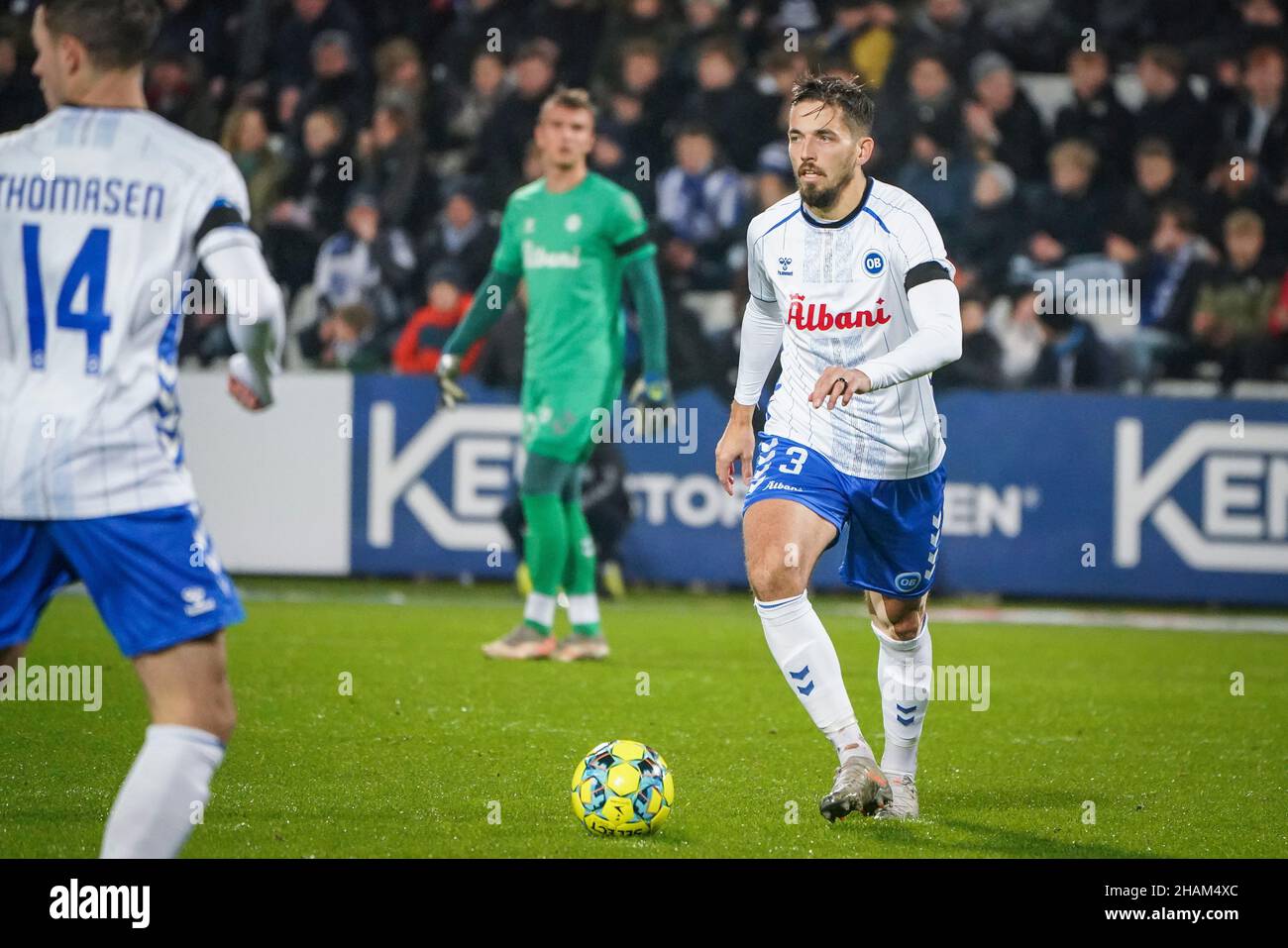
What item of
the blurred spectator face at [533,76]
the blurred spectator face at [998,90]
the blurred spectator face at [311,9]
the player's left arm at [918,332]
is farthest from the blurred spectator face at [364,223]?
the player's left arm at [918,332]

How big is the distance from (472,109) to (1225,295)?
252 inches

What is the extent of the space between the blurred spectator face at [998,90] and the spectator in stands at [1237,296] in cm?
208

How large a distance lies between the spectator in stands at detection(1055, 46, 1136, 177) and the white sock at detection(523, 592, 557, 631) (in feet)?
22.3

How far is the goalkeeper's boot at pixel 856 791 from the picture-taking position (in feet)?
17.4

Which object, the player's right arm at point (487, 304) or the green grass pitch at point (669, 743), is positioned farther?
the player's right arm at point (487, 304)

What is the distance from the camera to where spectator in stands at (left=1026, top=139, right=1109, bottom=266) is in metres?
13.4

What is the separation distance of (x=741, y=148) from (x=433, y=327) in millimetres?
3014

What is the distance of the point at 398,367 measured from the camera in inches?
519

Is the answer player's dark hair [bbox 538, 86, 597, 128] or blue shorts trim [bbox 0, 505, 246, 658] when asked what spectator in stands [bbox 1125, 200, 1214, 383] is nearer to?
player's dark hair [bbox 538, 86, 597, 128]

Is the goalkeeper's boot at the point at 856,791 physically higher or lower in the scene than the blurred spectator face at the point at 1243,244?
lower

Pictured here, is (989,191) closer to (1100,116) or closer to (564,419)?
(1100,116)

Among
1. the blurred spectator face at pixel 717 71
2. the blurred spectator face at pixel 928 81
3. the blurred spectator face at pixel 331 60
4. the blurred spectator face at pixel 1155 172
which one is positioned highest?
the blurred spectator face at pixel 331 60

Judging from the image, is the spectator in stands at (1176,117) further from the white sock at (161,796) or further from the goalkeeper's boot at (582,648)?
A: the white sock at (161,796)

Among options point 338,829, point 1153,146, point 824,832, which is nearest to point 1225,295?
point 1153,146
